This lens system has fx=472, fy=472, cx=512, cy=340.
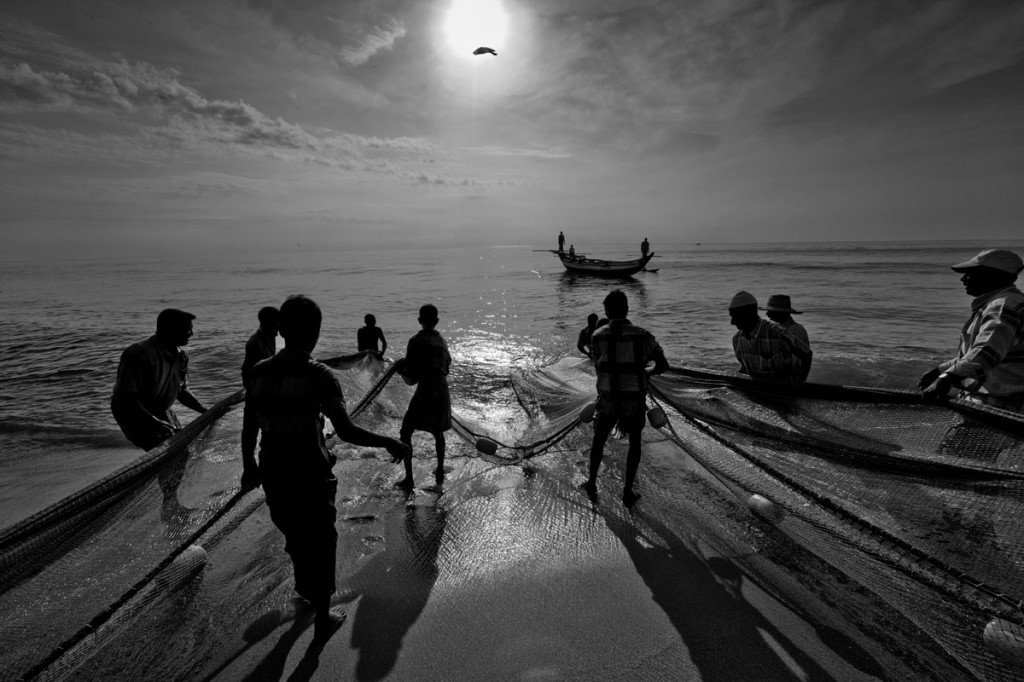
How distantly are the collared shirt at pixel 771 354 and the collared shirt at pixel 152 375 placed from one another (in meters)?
5.84

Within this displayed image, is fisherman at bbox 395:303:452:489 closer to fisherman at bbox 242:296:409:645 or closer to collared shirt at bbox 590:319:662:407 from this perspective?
collared shirt at bbox 590:319:662:407

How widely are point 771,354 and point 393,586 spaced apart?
4.55m

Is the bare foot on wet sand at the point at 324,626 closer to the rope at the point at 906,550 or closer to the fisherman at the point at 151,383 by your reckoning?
the fisherman at the point at 151,383

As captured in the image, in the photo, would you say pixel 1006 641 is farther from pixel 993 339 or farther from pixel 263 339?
pixel 263 339

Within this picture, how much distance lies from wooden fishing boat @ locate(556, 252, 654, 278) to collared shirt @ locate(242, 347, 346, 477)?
40758 millimetres

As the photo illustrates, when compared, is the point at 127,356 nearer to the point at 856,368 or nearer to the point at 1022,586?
the point at 1022,586

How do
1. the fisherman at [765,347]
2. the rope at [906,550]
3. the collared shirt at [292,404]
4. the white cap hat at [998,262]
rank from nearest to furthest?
the rope at [906,550]
the collared shirt at [292,404]
the white cap hat at [998,262]
the fisherman at [765,347]

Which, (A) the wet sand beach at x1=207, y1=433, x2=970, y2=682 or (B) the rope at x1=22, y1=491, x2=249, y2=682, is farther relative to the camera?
(A) the wet sand beach at x1=207, y1=433, x2=970, y2=682

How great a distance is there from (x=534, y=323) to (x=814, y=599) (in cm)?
1832

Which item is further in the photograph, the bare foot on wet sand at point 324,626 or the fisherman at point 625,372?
the fisherman at point 625,372

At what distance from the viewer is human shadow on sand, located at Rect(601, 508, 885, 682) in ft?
8.07

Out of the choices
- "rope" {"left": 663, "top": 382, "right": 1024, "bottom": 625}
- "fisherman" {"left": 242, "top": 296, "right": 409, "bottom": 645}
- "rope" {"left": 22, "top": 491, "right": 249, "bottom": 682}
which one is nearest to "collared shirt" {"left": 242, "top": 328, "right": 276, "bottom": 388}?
"rope" {"left": 22, "top": 491, "right": 249, "bottom": 682}

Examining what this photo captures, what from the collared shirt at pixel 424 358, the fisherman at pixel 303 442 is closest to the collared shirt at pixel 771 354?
the collared shirt at pixel 424 358

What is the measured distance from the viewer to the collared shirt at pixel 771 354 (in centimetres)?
530
